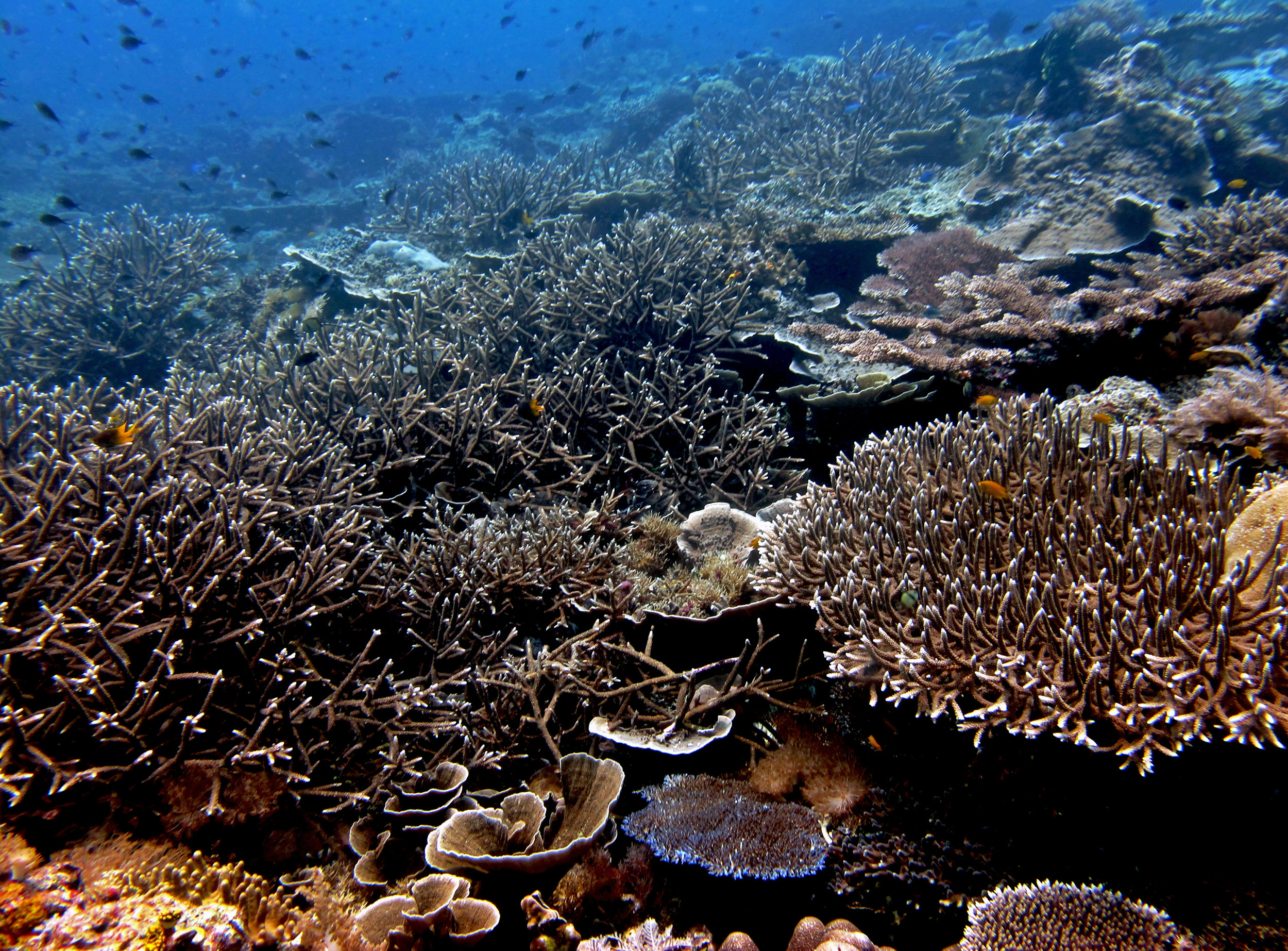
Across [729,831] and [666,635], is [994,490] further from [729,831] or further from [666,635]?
[729,831]

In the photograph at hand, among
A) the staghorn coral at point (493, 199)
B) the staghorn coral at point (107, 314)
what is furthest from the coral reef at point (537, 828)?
the staghorn coral at point (107, 314)

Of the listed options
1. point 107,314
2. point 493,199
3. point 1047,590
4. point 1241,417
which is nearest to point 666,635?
point 1047,590

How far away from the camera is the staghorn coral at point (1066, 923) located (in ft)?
6.00

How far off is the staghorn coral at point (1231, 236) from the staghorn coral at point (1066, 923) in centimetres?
719

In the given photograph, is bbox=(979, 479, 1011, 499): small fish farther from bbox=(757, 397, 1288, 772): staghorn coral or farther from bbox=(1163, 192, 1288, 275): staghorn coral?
bbox=(1163, 192, 1288, 275): staghorn coral

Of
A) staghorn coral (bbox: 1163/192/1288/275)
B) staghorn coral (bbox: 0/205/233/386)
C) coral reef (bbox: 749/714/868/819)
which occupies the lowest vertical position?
coral reef (bbox: 749/714/868/819)

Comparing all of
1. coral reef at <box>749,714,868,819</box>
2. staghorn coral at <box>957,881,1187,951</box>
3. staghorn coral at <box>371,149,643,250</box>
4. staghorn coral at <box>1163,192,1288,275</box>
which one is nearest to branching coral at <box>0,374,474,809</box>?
coral reef at <box>749,714,868,819</box>

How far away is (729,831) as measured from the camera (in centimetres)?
227

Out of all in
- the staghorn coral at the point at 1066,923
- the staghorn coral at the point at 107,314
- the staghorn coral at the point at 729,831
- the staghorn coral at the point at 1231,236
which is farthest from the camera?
the staghorn coral at the point at 107,314

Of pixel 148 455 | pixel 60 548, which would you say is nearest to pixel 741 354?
pixel 148 455

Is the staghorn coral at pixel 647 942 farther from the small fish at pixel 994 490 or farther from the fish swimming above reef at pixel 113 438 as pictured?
the fish swimming above reef at pixel 113 438

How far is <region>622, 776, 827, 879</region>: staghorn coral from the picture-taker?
2.18m

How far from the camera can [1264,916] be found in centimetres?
191

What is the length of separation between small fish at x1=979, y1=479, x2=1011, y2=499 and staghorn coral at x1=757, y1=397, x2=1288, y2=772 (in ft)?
0.05
